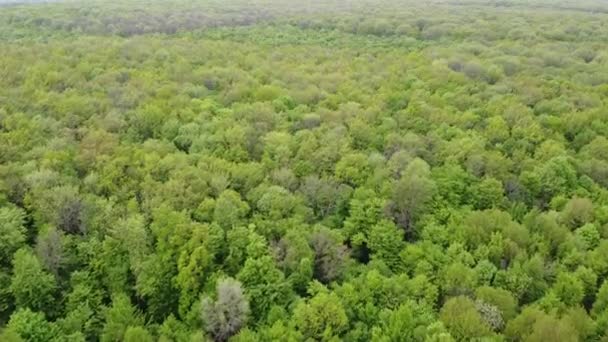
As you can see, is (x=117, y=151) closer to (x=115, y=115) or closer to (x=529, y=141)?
(x=115, y=115)

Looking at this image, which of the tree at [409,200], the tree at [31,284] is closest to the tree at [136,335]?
the tree at [31,284]

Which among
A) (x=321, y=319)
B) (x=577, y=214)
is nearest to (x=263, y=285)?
(x=321, y=319)

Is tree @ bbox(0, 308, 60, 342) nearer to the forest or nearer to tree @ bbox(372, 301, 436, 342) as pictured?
the forest

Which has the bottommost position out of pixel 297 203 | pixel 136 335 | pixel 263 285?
pixel 136 335

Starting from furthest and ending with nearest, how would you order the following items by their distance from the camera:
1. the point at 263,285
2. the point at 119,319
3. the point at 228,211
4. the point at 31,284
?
the point at 228,211, the point at 263,285, the point at 31,284, the point at 119,319

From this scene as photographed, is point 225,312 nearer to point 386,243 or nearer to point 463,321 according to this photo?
point 386,243

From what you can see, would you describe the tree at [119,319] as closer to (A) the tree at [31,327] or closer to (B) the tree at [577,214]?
(A) the tree at [31,327]

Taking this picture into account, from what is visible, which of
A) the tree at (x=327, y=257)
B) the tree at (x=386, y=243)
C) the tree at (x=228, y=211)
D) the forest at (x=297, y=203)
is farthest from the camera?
the tree at (x=386, y=243)
